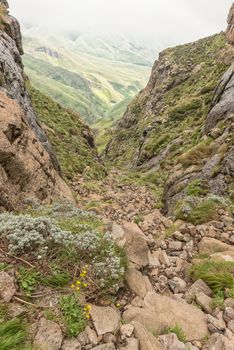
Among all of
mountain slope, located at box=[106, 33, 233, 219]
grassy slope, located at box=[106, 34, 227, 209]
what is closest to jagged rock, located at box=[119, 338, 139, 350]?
mountain slope, located at box=[106, 33, 233, 219]

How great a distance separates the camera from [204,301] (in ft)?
20.2

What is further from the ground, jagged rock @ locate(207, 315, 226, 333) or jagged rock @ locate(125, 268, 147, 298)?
jagged rock @ locate(207, 315, 226, 333)

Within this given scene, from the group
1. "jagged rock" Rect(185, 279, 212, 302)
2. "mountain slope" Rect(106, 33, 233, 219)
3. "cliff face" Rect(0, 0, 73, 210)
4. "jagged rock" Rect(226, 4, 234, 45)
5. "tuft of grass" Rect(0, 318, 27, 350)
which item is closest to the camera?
"tuft of grass" Rect(0, 318, 27, 350)

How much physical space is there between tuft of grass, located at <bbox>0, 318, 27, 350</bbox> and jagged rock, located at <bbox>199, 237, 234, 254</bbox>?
19.8 ft

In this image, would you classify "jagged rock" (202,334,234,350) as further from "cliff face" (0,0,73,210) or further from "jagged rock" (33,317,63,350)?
"cliff face" (0,0,73,210)

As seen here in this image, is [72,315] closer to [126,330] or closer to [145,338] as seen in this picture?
[126,330]

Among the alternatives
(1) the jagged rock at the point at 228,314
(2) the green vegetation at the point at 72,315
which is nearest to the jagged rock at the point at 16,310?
(2) the green vegetation at the point at 72,315

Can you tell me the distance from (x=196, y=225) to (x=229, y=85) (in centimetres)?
2088

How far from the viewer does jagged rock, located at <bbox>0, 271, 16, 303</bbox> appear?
175 inches

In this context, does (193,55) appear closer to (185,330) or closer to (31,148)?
(31,148)

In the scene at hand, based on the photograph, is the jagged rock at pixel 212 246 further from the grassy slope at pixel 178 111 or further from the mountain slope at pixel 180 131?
the grassy slope at pixel 178 111

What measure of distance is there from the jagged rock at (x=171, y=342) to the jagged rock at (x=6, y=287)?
2.55 meters

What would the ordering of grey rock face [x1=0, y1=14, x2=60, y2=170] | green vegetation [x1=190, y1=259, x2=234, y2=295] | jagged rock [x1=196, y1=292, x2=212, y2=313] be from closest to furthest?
jagged rock [x1=196, y1=292, x2=212, y2=313]
green vegetation [x1=190, y1=259, x2=234, y2=295]
grey rock face [x1=0, y1=14, x2=60, y2=170]

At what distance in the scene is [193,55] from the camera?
62688 mm
